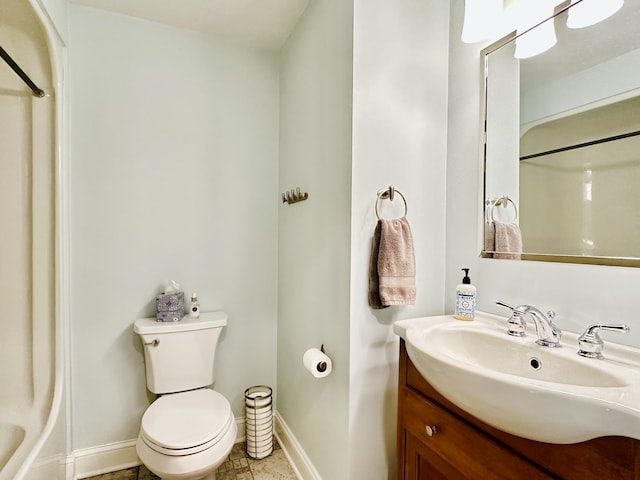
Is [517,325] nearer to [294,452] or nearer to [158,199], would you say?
[294,452]

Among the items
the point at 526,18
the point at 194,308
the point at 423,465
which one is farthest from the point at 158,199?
the point at 526,18

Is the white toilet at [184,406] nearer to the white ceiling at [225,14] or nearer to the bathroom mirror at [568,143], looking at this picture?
the bathroom mirror at [568,143]

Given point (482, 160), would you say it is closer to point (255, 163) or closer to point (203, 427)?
point (255, 163)

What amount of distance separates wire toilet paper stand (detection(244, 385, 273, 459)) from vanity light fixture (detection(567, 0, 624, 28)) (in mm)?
2129

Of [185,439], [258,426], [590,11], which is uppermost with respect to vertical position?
[590,11]

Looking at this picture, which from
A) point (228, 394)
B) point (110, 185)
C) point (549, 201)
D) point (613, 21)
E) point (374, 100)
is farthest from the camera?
point (228, 394)

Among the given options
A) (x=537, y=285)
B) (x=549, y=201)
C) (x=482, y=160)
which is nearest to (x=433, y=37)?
(x=482, y=160)

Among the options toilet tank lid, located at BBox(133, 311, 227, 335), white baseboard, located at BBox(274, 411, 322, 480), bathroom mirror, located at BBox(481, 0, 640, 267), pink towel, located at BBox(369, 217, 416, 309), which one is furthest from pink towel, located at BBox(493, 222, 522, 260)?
toilet tank lid, located at BBox(133, 311, 227, 335)

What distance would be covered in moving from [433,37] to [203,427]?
191cm

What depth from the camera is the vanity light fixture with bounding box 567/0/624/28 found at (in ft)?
3.28

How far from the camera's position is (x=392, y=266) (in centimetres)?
129

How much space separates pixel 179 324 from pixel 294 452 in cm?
91

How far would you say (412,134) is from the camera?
1438mm

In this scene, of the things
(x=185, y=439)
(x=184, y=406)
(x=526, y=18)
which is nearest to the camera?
(x=526, y=18)
